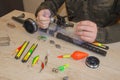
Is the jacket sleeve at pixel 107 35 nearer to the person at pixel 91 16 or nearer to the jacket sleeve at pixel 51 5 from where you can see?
the person at pixel 91 16

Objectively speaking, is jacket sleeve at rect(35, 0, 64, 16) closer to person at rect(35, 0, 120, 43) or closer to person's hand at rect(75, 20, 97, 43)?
person at rect(35, 0, 120, 43)

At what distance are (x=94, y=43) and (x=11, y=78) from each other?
0.43 metres

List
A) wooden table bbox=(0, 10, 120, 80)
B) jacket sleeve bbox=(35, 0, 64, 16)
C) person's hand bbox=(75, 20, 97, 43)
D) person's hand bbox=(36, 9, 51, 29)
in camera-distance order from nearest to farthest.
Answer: wooden table bbox=(0, 10, 120, 80) → person's hand bbox=(75, 20, 97, 43) → person's hand bbox=(36, 9, 51, 29) → jacket sleeve bbox=(35, 0, 64, 16)

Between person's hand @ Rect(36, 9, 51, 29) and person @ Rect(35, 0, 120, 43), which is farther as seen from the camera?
person's hand @ Rect(36, 9, 51, 29)

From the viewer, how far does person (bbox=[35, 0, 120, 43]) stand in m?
0.81

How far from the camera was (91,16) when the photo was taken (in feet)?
3.67

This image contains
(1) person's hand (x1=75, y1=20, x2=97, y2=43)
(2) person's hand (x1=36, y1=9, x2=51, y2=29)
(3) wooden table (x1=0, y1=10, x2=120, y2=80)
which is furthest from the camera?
(2) person's hand (x1=36, y1=9, x2=51, y2=29)

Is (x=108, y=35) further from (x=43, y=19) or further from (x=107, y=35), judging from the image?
(x=43, y=19)

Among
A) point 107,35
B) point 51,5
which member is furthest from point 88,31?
point 51,5

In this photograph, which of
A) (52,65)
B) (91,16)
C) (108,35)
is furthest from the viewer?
(91,16)

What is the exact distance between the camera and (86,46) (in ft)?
2.67

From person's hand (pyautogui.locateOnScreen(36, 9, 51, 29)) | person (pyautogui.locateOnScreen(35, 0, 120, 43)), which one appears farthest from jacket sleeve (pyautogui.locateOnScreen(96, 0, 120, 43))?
person's hand (pyautogui.locateOnScreen(36, 9, 51, 29))

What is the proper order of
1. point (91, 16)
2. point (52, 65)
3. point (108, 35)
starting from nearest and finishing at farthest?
point (52, 65) < point (108, 35) < point (91, 16)

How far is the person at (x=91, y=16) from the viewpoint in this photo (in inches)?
32.0
